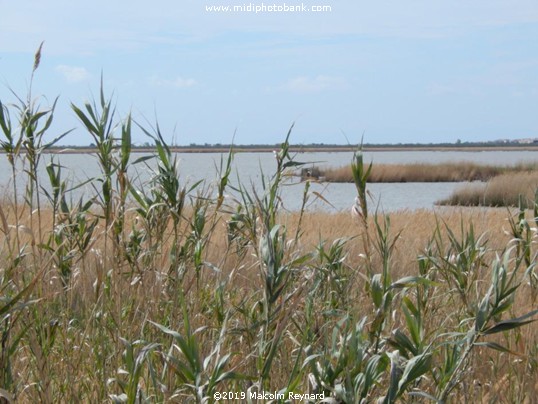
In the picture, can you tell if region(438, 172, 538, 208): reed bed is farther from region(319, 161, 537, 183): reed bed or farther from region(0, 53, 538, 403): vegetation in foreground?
region(0, 53, 538, 403): vegetation in foreground

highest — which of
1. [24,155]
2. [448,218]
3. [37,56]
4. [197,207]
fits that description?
[37,56]

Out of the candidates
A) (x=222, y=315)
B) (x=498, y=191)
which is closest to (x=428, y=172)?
(x=498, y=191)

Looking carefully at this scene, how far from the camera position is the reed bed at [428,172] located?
3564cm

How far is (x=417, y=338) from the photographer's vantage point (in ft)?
7.58

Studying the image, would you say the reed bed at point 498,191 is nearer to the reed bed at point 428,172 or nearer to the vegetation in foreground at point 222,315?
the reed bed at point 428,172

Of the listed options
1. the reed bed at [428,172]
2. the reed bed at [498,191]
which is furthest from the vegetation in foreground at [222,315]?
the reed bed at [428,172]

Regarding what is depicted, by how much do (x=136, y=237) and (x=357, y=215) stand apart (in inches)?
46.6

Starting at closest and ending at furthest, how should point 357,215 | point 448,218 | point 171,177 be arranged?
point 357,215, point 171,177, point 448,218

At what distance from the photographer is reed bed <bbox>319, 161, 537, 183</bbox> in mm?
35644

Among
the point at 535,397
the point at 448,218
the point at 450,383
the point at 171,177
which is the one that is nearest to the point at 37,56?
the point at 171,177

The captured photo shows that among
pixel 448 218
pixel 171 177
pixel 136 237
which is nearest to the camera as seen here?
pixel 171 177

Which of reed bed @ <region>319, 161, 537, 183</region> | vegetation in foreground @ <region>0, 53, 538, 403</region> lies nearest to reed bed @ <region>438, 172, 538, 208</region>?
reed bed @ <region>319, 161, 537, 183</region>

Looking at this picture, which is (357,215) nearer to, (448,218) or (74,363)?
(74,363)

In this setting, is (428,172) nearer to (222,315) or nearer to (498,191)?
(498,191)
